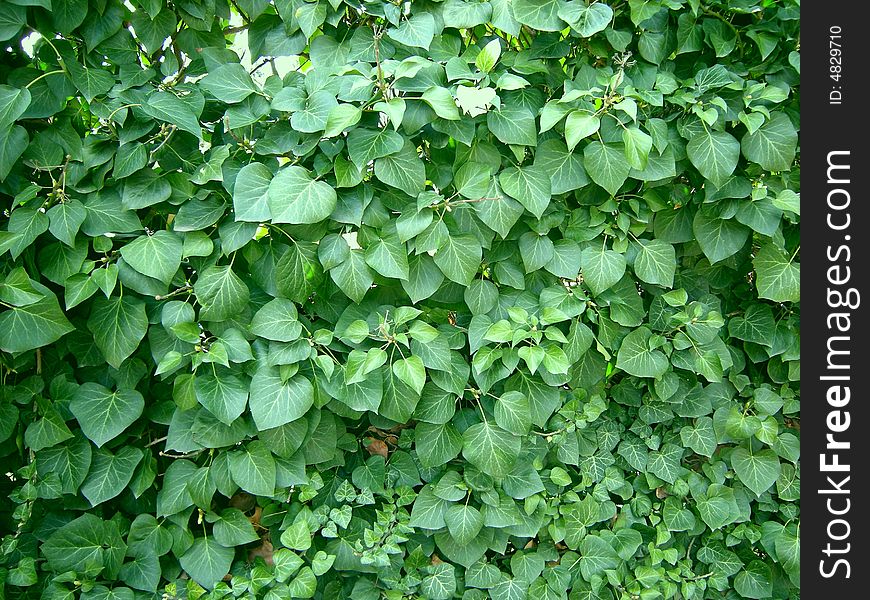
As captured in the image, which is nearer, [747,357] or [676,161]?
[676,161]

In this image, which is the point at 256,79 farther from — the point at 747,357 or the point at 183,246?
the point at 747,357

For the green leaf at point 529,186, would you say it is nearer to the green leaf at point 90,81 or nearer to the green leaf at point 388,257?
the green leaf at point 388,257

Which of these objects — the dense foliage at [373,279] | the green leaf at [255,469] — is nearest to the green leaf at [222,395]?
the dense foliage at [373,279]

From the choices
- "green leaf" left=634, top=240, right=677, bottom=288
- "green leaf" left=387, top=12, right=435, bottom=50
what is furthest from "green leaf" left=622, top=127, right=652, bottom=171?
"green leaf" left=387, top=12, right=435, bottom=50

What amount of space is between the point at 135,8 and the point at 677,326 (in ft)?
5.15

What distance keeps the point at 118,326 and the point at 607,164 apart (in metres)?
1.23

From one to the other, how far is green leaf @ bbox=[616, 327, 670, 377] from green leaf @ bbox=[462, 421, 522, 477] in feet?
1.20

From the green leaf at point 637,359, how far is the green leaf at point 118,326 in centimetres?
122

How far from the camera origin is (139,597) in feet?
5.88

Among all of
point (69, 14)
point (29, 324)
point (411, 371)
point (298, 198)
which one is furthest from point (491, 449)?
point (69, 14)

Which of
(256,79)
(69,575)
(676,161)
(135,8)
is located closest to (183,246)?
(256,79)

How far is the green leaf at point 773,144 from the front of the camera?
1.69m

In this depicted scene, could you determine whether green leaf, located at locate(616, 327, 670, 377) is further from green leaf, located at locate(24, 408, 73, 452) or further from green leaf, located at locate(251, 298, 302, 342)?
green leaf, located at locate(24, 408, 73, 452)

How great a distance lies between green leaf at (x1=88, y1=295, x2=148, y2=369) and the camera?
1.64 meters
